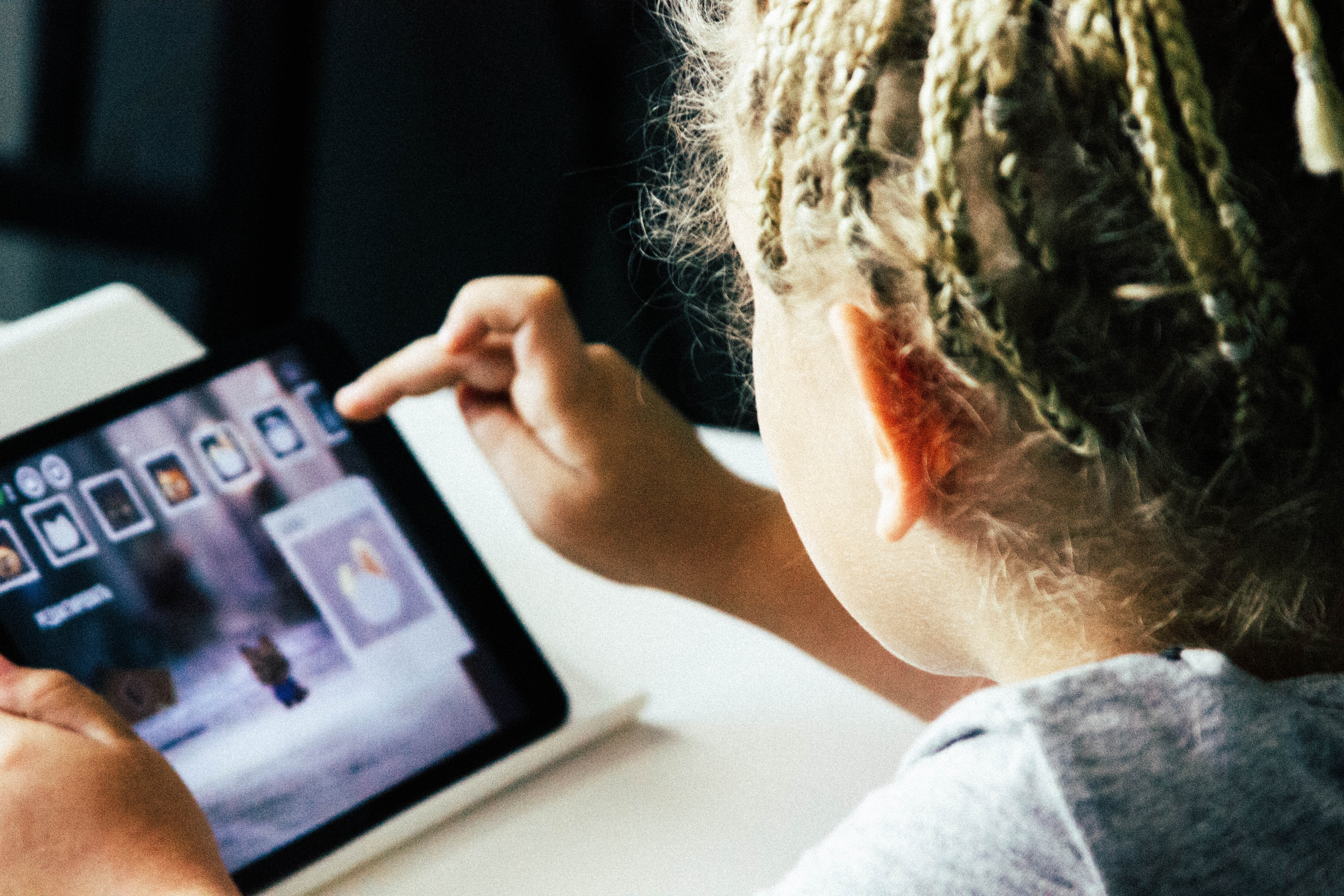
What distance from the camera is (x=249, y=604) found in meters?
0.57

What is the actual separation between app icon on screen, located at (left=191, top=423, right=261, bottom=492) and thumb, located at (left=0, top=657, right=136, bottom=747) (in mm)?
116

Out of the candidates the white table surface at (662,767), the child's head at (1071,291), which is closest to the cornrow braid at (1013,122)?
the child's head at (1071,291)

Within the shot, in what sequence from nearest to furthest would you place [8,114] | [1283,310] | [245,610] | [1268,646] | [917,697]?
1. [1283,310]
2. [1268,646]
3. [245,610]
4. [917,697]
5. [8,114]

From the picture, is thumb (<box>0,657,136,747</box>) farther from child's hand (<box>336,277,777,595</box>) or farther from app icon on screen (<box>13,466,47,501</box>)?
child's hand (<box>336,277,777,595</box>)

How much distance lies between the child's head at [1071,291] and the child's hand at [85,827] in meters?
0.29

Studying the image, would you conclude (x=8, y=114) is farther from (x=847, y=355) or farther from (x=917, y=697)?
(x=847, y=355)

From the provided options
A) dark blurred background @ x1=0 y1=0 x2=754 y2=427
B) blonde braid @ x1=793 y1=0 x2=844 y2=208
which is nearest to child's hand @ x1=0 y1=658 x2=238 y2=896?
blonde braid @ x1=793 y1=0 x2=844 y2=208

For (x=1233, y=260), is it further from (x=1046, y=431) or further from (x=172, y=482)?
(x=172, y=482)

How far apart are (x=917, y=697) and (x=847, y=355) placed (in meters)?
0.33

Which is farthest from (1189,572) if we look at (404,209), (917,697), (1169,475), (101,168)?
(101,168)

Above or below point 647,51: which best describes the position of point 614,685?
below

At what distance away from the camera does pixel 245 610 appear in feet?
1.87

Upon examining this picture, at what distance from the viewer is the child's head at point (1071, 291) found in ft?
1.06

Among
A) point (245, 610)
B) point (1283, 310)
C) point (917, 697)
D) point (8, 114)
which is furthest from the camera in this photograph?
point (8, 114)
